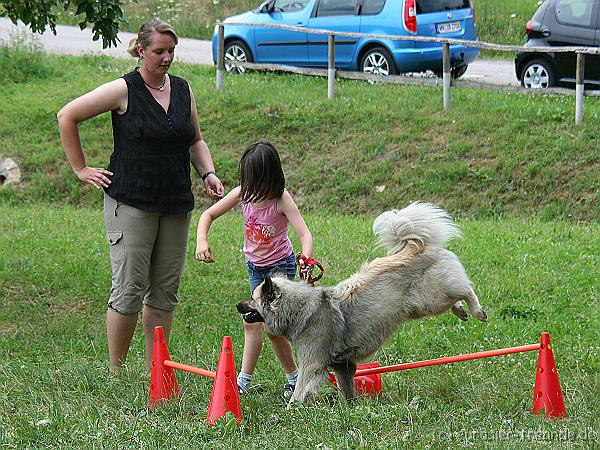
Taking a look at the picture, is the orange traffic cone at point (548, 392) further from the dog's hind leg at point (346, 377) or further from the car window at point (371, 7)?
the car window at point (371, 7)

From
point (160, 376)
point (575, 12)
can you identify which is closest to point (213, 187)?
point (160, 376)

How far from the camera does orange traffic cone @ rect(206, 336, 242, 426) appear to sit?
5336mm

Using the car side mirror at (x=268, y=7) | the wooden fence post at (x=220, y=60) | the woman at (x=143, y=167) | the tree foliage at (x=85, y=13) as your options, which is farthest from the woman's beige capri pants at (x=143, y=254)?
the car side mirror at (x=268, y=7)

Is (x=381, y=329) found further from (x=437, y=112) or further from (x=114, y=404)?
(x=437, y=112)

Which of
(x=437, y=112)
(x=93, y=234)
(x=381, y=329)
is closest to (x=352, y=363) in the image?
(x=381, y=329)

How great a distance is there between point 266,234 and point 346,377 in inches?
37.7

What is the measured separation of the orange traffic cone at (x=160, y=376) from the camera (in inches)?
228

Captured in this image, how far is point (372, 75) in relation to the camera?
15.7 meters

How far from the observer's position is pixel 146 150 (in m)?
6.05

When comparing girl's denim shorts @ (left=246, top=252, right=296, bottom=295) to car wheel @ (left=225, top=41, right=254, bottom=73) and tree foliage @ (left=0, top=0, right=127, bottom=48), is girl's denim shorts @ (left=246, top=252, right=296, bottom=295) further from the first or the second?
car wheel @ (left=225, top=41, right=254, bottom=73)

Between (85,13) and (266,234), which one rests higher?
(85,13)

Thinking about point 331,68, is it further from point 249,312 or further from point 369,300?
point 249,312

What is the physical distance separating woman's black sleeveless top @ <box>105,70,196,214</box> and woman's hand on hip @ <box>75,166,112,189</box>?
59mm

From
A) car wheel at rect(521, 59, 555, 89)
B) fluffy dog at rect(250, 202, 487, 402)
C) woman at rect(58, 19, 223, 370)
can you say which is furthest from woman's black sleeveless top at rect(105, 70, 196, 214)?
car wheel at rect(521, 59, 555, 89)
